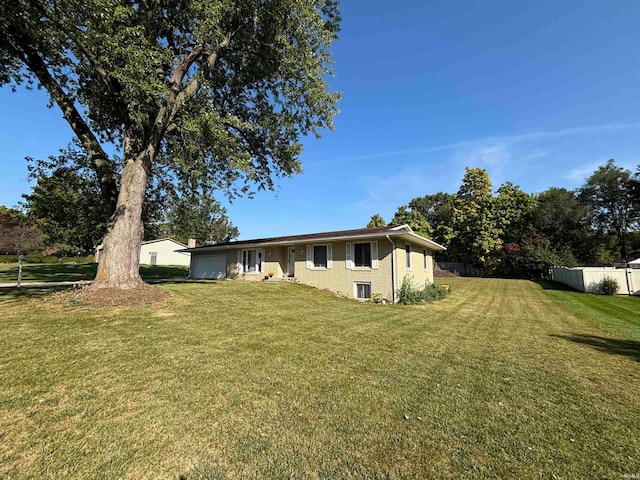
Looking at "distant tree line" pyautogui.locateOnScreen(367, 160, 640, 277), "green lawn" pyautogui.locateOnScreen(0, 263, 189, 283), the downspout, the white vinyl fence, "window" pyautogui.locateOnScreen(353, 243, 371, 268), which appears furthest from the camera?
"distant tree line" pyautogui.locateOnScreen(367, 160, 640, 277)

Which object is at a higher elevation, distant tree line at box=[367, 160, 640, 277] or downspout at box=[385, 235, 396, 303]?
distant tree line at box=[367, 160, 640, 277]

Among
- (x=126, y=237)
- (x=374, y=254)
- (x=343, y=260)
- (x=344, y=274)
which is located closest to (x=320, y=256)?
(x=343, y=260)

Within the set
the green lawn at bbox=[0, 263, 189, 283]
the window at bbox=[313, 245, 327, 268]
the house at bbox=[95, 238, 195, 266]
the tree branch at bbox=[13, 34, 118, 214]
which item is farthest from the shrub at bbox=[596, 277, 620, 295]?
the house at bbox=[95, 238, 195, 266]

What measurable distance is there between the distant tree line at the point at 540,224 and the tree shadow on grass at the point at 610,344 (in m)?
26.9

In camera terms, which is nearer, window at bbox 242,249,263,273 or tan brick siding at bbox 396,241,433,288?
tan brick siding at bbox 396,241,433,288

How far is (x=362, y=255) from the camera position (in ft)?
46.8

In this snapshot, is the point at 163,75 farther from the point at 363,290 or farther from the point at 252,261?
the point at 252,261

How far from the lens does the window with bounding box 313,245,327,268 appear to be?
51.3ft

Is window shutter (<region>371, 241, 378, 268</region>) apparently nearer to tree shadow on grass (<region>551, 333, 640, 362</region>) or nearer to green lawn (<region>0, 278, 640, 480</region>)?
green lawn (<region>0, 278, 640, 480</region>)

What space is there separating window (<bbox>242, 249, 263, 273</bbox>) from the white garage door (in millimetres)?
1959

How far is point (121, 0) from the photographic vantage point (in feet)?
26.4

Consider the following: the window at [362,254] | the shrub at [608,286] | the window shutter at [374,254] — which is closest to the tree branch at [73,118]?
the window at [362,254]

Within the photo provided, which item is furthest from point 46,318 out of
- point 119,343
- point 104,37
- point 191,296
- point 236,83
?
point 236,83

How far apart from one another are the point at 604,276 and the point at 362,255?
594 inches
